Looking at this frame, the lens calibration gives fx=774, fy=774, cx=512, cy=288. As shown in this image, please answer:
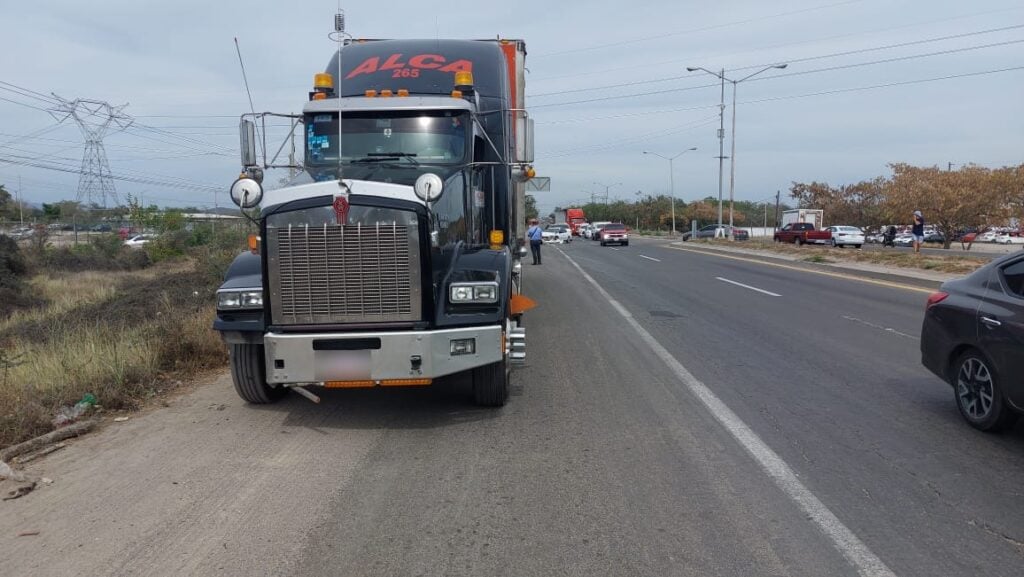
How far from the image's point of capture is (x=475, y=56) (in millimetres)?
9977

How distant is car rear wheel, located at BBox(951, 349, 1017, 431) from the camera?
595 cm

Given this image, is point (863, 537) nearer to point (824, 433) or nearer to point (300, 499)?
point (824, 433)

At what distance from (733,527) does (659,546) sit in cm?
52

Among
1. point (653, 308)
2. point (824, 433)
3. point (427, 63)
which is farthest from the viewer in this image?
point (653, 308)

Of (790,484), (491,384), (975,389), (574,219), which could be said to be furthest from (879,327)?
(574,219)

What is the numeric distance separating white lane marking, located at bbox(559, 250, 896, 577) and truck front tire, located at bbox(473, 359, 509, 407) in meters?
1.86

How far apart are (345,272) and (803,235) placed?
42.2 meters

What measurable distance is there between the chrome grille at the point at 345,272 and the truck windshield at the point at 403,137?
169 centimetres

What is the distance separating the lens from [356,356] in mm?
6141

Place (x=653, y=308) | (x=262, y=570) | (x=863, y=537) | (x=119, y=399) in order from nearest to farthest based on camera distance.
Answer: (x=262, y=570) → (x=863, y=537) → (x=119, y=399) → (x=653, y=308)

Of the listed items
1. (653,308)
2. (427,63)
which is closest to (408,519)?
(427,63)

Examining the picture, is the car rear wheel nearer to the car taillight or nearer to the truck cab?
the car taillight

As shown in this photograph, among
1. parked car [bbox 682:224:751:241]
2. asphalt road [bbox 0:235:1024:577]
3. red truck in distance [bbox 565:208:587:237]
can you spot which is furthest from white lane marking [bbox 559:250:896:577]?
red truck in distance [bbox 565:208:587:237]

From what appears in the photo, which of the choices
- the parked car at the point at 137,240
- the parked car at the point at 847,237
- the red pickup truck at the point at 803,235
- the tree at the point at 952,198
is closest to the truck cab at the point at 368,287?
the parked car at the point at 137,240
